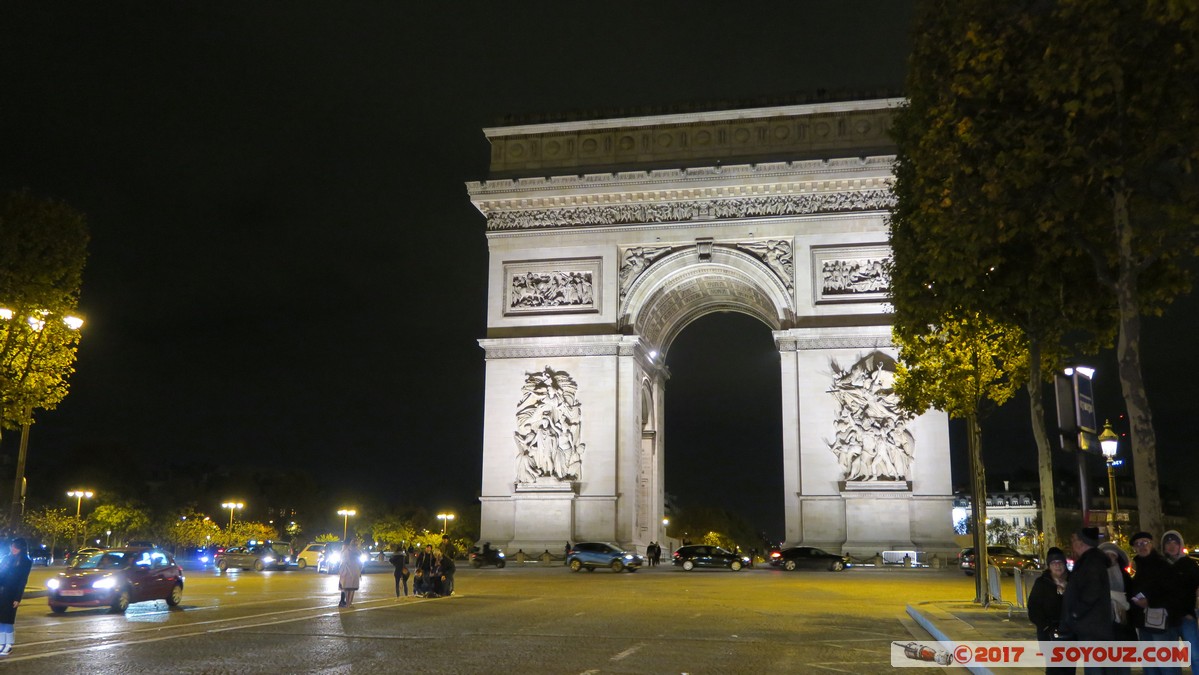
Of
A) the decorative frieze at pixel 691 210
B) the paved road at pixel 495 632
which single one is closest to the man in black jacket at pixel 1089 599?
the paved road at pixel 495 632

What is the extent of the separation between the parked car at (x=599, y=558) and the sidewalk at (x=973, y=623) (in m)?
17.7

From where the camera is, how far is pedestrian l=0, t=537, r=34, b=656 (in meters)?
10.8

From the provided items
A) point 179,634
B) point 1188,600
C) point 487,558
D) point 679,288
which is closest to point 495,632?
point 179,634

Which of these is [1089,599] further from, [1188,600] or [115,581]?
[115,581]

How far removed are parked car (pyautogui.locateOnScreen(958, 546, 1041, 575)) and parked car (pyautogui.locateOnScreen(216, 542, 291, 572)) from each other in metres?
28.5

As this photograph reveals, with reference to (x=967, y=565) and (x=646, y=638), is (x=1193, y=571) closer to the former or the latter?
(x=646, y=638)

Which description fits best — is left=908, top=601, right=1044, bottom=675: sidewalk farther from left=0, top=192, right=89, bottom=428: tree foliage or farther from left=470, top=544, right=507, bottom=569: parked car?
left=470, top=544, right=507, bottom=569: parked car

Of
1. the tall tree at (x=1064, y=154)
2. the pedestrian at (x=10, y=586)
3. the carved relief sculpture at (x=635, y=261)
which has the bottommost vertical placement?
the pedestrian at (x=10, y=586)

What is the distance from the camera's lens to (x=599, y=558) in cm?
3484

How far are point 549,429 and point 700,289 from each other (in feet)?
30.5

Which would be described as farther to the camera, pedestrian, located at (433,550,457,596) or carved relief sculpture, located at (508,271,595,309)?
carved relief sculpture, located at (508,271,595,309)

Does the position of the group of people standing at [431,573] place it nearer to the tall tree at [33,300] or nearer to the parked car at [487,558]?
the tall tree at [33,300]

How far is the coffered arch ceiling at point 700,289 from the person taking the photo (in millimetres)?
39141

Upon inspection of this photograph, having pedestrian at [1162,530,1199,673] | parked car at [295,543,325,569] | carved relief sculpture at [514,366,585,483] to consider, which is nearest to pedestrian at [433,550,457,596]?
carved relief sculpture at [514,366,585,483]
